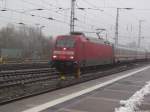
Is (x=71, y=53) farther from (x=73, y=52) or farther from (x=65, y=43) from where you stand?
(x=65, y=43)

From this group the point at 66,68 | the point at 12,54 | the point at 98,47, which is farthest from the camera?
the point at 12,54

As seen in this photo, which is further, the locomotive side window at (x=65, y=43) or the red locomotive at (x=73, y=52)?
the locomotive side window at (x=65, y=43)

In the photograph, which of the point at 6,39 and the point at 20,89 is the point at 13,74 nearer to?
the point at 20,89

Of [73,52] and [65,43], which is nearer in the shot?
[73,52]

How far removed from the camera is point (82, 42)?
92.4 ft

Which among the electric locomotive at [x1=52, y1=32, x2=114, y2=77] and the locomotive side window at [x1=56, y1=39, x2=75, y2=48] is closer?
the electric locomotive at [x1=52, y1=32, x2=114, y2=77]

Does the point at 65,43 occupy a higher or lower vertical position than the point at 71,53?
higher

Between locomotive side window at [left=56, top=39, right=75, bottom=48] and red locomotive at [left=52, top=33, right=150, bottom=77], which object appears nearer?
red locomotive at [left=52, top=33, right=150, bottom=77]

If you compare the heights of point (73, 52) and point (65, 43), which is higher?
point (65, 43)

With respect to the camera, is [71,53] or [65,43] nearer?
[71,53]

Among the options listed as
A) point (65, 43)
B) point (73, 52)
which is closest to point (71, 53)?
point (73, 52)

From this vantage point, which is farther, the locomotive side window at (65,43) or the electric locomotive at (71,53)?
the locomotive side window at (65,43)

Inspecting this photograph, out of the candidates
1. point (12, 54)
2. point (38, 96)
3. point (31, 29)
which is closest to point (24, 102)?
point (38, 96)

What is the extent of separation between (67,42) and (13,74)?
5604mm
